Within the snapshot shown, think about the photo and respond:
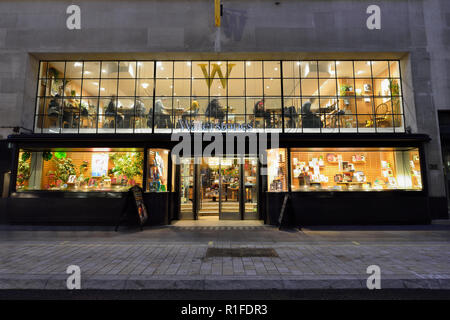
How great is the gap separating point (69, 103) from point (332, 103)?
13280 millimetres

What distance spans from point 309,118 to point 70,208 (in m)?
11.8

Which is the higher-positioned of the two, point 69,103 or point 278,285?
point 69,103

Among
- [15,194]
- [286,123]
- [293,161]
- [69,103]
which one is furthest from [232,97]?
[15,194]

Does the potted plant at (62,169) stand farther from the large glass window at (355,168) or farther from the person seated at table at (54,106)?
the large glass window at (355,168)

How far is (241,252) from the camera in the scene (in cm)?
642

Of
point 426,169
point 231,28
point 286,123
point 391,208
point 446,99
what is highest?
point 231,28

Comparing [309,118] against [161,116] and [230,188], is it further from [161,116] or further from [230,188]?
[161,116]

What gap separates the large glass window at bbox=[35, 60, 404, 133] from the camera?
12.0 meters

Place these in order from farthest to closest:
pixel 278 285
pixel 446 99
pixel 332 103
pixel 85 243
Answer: pixel 332 103 < pixel 446 99 < pixel 85 243 < pixel 278 285

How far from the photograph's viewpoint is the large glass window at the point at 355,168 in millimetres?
11070

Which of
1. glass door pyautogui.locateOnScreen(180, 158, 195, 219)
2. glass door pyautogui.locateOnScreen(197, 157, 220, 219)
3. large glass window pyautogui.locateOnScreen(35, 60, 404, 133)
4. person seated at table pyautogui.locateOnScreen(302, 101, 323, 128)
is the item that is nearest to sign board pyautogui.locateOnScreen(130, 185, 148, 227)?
glass door pyautogui.locateOnScreen(180, 158, 195, 219)

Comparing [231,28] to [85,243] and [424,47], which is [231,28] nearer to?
[424,47]

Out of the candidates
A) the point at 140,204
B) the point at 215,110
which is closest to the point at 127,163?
the point at 140,204

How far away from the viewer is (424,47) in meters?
11.8
